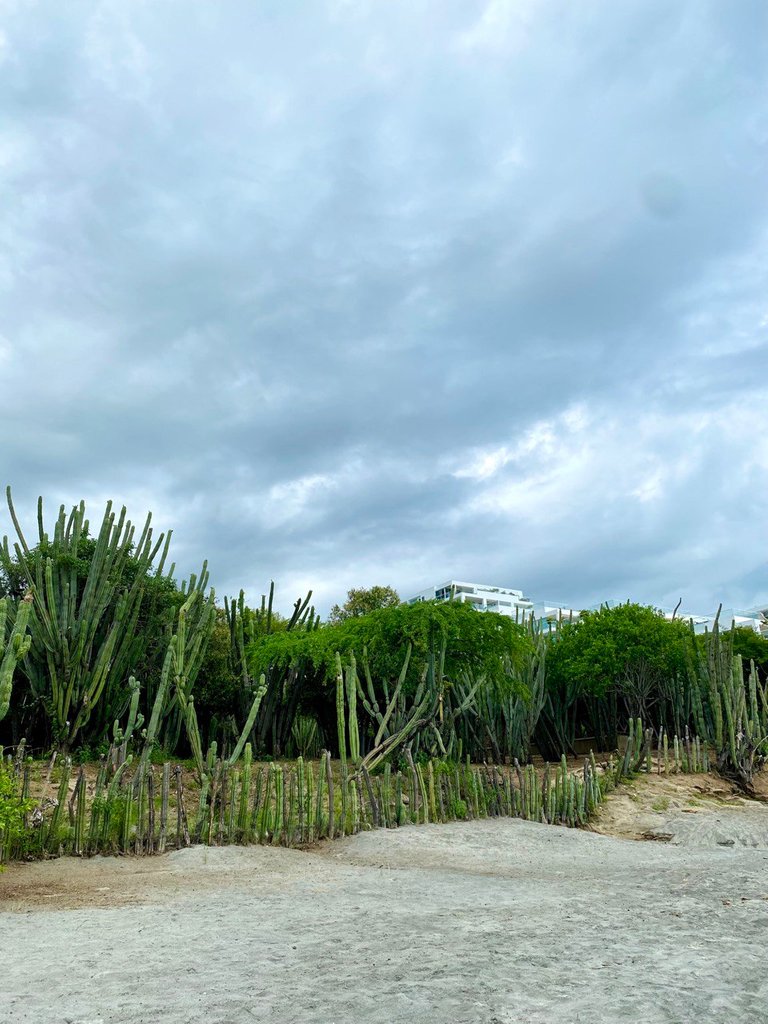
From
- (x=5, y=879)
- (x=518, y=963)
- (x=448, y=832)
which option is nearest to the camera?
(x=518, y=963)

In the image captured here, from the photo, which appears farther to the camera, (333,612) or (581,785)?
(333,612)

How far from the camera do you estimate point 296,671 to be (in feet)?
58.8

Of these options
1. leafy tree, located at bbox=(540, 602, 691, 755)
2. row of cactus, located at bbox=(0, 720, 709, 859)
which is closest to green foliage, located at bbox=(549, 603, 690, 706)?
leafy tree, located at bbox=(540, 602, 691, 755)

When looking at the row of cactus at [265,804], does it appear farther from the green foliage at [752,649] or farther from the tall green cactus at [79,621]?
the green foliage at [752,649]

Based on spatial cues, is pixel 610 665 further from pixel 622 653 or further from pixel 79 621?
pixel 79 621

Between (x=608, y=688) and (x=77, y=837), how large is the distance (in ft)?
52.2

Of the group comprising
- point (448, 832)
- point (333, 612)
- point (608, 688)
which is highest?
point (333, 612)

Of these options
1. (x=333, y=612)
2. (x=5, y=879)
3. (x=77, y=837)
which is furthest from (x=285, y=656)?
(x=333, y=612)

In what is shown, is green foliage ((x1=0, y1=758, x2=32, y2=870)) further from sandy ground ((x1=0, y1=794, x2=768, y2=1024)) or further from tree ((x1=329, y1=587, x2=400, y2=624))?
tree ((x1=329, y1=587, x2=400, y2=624))

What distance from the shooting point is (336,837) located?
10352mm

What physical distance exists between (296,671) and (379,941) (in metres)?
13.2

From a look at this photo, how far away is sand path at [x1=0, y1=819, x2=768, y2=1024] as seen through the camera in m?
3.66

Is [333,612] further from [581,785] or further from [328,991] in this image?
[328,991]

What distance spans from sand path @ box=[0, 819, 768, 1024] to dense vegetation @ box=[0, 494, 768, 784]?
10.9 feet
